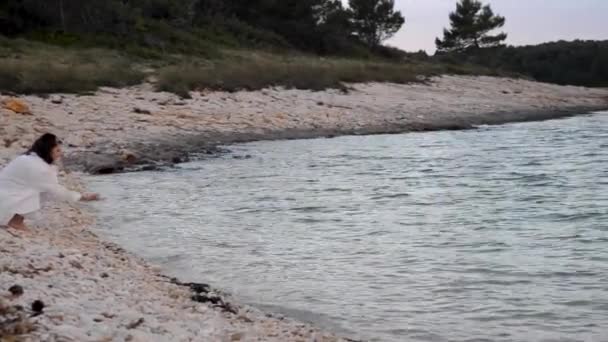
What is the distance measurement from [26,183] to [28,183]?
0.02 m

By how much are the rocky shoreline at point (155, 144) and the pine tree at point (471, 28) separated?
19.8m

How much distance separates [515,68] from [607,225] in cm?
5557

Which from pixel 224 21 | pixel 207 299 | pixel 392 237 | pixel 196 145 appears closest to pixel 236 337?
pixel 207 299

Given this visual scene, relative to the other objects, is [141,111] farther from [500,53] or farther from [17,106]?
[500,53]

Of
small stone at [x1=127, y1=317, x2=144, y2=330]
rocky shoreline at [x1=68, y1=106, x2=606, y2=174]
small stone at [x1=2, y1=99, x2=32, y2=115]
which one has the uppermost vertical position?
small stone at [x1=2, y1=99, x2=32, y2=115]

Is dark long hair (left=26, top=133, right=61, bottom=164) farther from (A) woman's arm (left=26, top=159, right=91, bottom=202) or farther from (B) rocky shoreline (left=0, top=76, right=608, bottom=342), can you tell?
(B) rocky shoreline (left=0, top=76, right=608, bottom=342)

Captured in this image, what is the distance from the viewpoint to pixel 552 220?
36.9 feet

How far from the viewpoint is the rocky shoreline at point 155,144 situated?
583 cm

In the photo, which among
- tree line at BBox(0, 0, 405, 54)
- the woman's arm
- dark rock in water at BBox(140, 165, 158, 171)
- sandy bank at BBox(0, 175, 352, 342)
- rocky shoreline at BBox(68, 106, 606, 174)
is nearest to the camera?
sandy bank at BBox(0, 175, 352, 342)

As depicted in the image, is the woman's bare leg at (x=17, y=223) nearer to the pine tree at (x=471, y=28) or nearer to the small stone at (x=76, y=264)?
the small stone at (x=76, y=264)

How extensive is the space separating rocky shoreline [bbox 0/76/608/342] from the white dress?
36 centimetres

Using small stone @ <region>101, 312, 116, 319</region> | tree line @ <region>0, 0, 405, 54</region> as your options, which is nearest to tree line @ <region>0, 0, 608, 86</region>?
tree line @ <region>0, 0, 405, 54</region>

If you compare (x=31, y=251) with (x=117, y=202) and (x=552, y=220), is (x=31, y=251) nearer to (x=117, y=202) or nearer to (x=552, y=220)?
(x=117, y=202)

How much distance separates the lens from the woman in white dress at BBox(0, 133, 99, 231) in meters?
8.56
